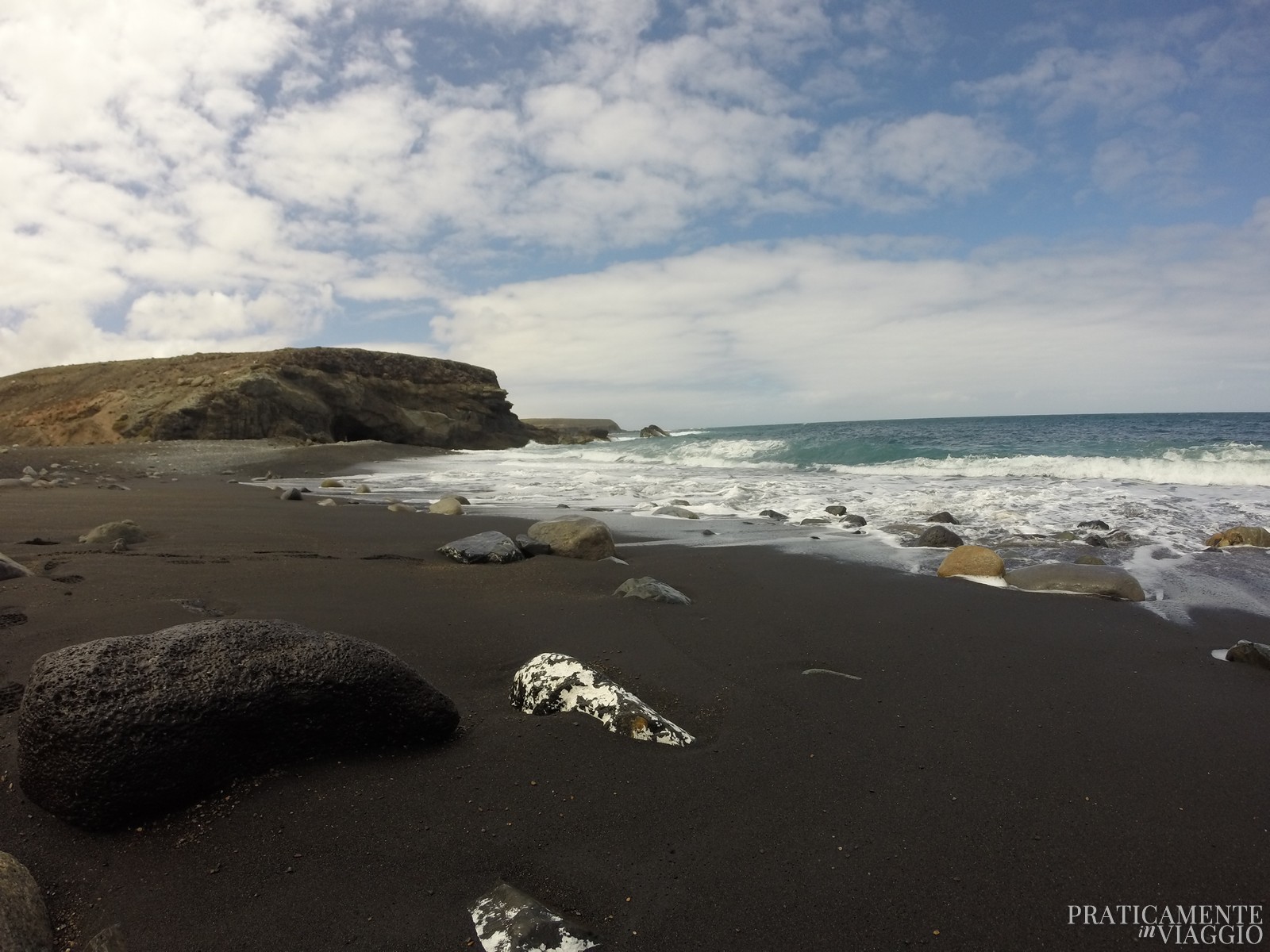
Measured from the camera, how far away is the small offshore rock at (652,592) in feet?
14.1

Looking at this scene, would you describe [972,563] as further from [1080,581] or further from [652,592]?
[652,592]

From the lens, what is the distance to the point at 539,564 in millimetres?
5316

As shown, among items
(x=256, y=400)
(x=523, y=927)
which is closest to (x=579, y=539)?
(x=523, y=927)

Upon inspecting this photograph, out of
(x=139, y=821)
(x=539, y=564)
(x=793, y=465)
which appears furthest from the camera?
(x=793, y=465)

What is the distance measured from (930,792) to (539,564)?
12.0ft

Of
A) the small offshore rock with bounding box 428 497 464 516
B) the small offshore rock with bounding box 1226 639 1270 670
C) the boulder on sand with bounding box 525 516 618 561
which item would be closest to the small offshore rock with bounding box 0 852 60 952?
the boulder on sand with bounding box 525 516 618 561

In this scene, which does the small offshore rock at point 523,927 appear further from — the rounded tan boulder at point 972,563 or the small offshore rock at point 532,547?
the rounded tan boulder at point 972,563

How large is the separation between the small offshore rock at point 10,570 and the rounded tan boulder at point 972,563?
628cm

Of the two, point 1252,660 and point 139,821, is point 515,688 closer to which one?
point 139,821

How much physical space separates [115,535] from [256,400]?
24477 mm

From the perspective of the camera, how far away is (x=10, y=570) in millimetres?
3834

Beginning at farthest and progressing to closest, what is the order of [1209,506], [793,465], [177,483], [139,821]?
[793,465] → [177,483] → [1209,506] → [139,821]

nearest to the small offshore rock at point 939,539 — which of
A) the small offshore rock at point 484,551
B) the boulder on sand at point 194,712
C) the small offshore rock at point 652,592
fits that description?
the small offshore rock at point 652,592

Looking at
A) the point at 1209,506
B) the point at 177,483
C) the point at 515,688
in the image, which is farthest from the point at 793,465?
the point at 515,688
